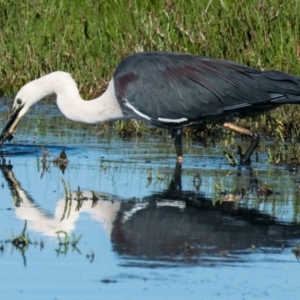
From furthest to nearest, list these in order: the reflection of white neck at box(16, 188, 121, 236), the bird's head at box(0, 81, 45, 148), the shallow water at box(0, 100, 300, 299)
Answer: the bird's head at box(0, 81, 45, 148) → the reflection of white neck at box(16, 188, 121, 236) → the shallow water at box(0, 100, 300, 299)

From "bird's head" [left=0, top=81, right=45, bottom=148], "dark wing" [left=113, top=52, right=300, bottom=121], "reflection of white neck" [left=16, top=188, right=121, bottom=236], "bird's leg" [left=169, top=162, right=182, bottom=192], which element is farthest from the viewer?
"bird's head" [left=0, top=81, right=45, bottom=148]

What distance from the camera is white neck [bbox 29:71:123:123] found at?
29.7ft

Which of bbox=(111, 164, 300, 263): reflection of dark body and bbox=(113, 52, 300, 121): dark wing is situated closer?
bbox=(111, 164, 300, 263): reflection of dark body

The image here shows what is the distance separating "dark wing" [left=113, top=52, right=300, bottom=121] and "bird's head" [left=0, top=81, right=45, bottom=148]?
0.87m

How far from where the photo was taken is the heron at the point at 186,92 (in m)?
8.78

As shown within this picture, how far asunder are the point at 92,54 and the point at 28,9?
3.90 ft

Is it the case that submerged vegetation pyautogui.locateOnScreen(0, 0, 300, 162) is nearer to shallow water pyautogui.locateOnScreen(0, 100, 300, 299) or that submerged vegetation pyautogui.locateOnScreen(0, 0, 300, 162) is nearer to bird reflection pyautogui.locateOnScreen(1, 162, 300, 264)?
shallow water pyautogui.locateOnScreen(0, 100, 300, 299)

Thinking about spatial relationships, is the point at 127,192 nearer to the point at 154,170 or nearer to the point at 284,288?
the point at 154,170

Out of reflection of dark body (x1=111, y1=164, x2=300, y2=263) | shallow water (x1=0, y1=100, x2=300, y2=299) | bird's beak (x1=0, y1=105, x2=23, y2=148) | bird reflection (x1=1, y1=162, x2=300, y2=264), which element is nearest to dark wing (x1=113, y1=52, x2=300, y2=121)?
shallow water (x1=0, y1=100, x2=300, y2=299)

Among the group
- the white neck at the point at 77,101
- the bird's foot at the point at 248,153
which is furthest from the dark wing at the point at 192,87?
the bird's foot at the point at 248,153

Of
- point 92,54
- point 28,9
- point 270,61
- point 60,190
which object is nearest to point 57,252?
point 60,190

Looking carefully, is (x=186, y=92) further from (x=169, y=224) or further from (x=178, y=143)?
(x=169, y=224)

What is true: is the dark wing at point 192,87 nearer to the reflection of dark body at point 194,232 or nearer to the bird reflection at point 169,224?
the bird reflection at point 169,224

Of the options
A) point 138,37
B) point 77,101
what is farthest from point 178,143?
point 138,37
